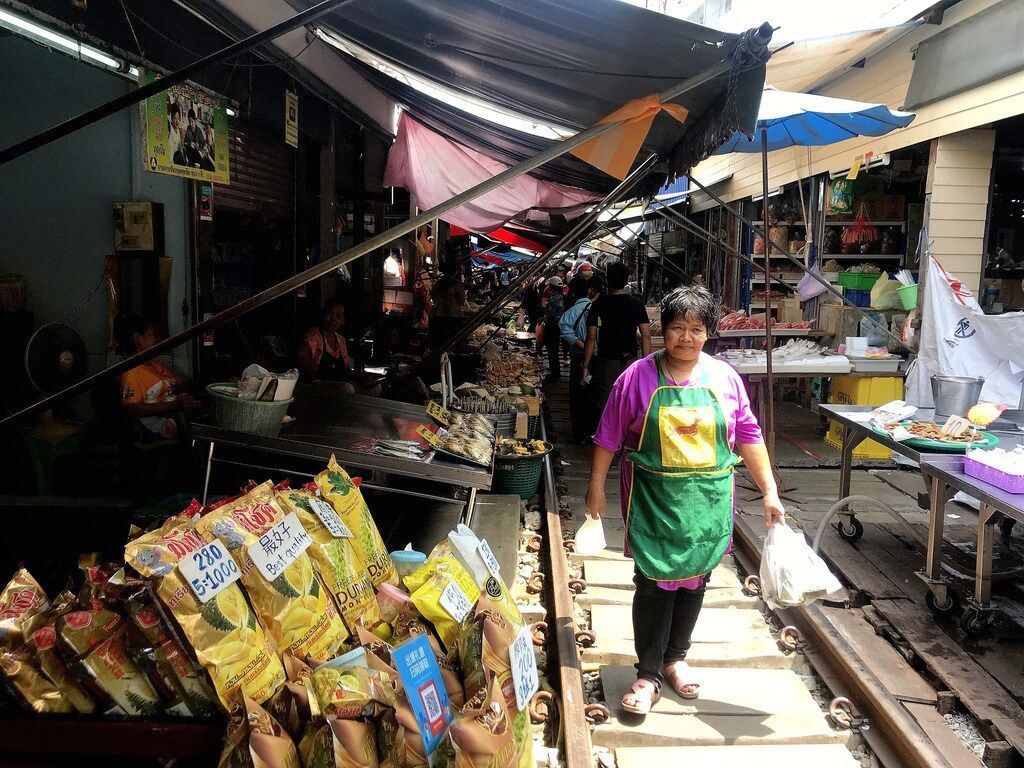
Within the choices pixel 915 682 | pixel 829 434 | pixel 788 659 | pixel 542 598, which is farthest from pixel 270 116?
pixel 829 434

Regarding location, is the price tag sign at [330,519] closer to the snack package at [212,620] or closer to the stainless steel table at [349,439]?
the snack package at [212,620]

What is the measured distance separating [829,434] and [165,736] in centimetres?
966

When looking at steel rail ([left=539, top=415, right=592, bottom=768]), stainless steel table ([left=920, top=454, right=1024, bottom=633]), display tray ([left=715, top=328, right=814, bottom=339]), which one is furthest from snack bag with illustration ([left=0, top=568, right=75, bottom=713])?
display tray ([left=715, top=328, right=814, bottom=339])

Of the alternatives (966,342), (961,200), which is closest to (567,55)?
(966,342)

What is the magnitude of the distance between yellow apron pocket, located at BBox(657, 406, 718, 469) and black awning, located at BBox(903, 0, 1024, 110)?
6879mm

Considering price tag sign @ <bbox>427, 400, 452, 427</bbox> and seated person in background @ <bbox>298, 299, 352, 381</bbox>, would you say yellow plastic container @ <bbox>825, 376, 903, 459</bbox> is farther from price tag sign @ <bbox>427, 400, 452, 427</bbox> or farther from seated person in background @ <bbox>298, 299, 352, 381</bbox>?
seated person in background @ <bbox>298, 299, 352, 381</bbox>

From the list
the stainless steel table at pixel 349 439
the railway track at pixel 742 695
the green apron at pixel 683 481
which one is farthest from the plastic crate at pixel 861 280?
the green apron at pixel 683 481

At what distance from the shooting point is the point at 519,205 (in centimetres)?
839

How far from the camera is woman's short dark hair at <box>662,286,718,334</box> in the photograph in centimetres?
344

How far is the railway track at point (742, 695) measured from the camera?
339cm

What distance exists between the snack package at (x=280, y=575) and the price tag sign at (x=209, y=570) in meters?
0.05

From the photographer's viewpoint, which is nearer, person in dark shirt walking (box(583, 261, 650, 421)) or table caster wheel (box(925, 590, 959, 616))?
table caster wheel (box(925, 590, 959, 616))

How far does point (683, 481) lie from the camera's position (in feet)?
11.5

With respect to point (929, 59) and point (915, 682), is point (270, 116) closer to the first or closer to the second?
point (915, 682)
